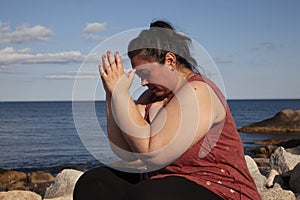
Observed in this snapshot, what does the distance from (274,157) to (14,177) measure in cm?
712

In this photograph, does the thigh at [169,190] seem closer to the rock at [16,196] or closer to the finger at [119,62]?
the finger at [119,62]

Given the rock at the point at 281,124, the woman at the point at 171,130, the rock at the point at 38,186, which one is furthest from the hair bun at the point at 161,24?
the rock at the point at 281,124

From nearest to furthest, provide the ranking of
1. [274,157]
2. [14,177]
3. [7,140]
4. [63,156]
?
[274,157]
[14,177]
[63,156]
[7,140]

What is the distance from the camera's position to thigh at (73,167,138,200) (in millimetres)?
2586

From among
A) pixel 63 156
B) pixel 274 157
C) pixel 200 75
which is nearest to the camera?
pixel 200 75

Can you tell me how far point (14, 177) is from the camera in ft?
42.1

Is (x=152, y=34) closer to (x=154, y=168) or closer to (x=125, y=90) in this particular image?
(x=125, y=90)

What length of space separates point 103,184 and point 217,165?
0.62 m

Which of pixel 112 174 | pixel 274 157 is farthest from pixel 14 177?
pixel 112 174

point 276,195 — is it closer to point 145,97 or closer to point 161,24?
point 145,97

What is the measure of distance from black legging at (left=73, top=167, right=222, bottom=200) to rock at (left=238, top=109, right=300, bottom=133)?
32294 millimetres

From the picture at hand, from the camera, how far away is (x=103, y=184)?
8.64ft

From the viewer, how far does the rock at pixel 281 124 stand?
34.1 m

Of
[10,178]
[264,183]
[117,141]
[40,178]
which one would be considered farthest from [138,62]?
[10,178]
